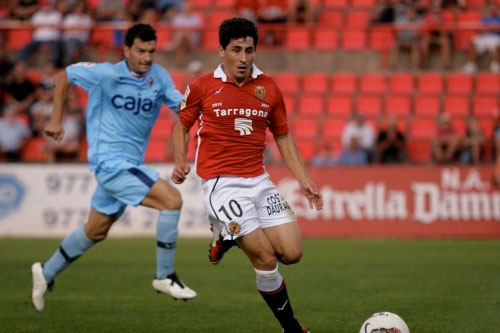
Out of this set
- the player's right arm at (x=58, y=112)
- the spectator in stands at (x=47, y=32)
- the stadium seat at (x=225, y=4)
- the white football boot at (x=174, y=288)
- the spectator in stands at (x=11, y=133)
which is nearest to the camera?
the player's right arm at (x=58, y=112)

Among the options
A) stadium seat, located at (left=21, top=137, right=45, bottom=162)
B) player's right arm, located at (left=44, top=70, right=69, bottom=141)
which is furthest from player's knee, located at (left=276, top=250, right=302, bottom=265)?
stadium seat, located at (left=21, top=137, right=45, bottom=162)

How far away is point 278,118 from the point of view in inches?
298

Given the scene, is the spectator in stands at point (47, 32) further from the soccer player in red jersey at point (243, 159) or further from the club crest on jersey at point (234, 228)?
the club crest on jersey at point (234, 228)

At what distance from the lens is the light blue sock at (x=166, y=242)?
877 centimetres

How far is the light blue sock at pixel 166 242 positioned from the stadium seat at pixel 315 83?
12.4m

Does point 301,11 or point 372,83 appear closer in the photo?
point 372,83

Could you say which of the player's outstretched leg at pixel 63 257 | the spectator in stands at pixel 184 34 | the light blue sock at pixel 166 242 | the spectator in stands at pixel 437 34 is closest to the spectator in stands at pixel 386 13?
the spectator in stands at pixel 437 34

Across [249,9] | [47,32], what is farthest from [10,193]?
[249,9]

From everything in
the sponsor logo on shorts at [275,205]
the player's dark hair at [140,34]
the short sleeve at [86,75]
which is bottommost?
the sponsor logo on shorts at [275,205]

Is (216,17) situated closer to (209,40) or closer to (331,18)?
(209,40)

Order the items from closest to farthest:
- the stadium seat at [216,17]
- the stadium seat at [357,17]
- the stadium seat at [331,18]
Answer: the stadium seat at [357,17] < the stadium seat at [331,18] < the stadium seat at [216,17]

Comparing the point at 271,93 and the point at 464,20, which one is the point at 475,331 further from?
the point at 464,20

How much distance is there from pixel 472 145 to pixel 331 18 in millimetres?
5869

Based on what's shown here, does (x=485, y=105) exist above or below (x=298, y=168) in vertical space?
below
